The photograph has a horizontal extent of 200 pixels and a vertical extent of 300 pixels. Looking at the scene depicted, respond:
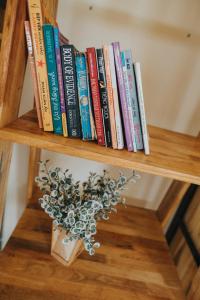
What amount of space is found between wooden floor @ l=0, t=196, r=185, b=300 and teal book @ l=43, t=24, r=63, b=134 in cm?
43

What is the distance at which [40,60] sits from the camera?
63 centimetres

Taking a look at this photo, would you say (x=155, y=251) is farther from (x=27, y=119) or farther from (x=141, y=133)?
(x=27, y=119)

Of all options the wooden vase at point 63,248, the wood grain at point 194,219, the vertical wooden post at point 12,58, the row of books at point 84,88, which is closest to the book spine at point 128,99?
the row of books at point 84,88

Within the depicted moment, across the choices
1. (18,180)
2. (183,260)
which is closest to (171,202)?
(183,260)

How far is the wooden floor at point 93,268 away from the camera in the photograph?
75 centimetres

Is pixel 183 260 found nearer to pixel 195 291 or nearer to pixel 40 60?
pixel 195 291

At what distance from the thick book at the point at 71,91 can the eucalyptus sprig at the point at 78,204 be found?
19 cm

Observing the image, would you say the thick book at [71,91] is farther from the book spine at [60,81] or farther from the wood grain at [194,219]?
the wood grain at [194,219]

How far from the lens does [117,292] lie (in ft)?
2.59

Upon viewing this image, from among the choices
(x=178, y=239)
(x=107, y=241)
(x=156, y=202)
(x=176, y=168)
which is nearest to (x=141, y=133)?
(x=176, y=168)

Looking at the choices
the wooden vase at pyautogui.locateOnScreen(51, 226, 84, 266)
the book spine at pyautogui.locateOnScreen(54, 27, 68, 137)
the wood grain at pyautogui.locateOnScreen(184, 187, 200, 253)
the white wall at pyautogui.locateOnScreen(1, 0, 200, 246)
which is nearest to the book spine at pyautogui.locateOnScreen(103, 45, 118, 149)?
the book spine at pyautogui.locateOnScreen(54, 27, 68, 137)

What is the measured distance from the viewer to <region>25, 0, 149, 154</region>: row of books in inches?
24.5

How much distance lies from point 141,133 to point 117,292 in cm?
49

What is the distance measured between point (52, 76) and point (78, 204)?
1.21 ft
